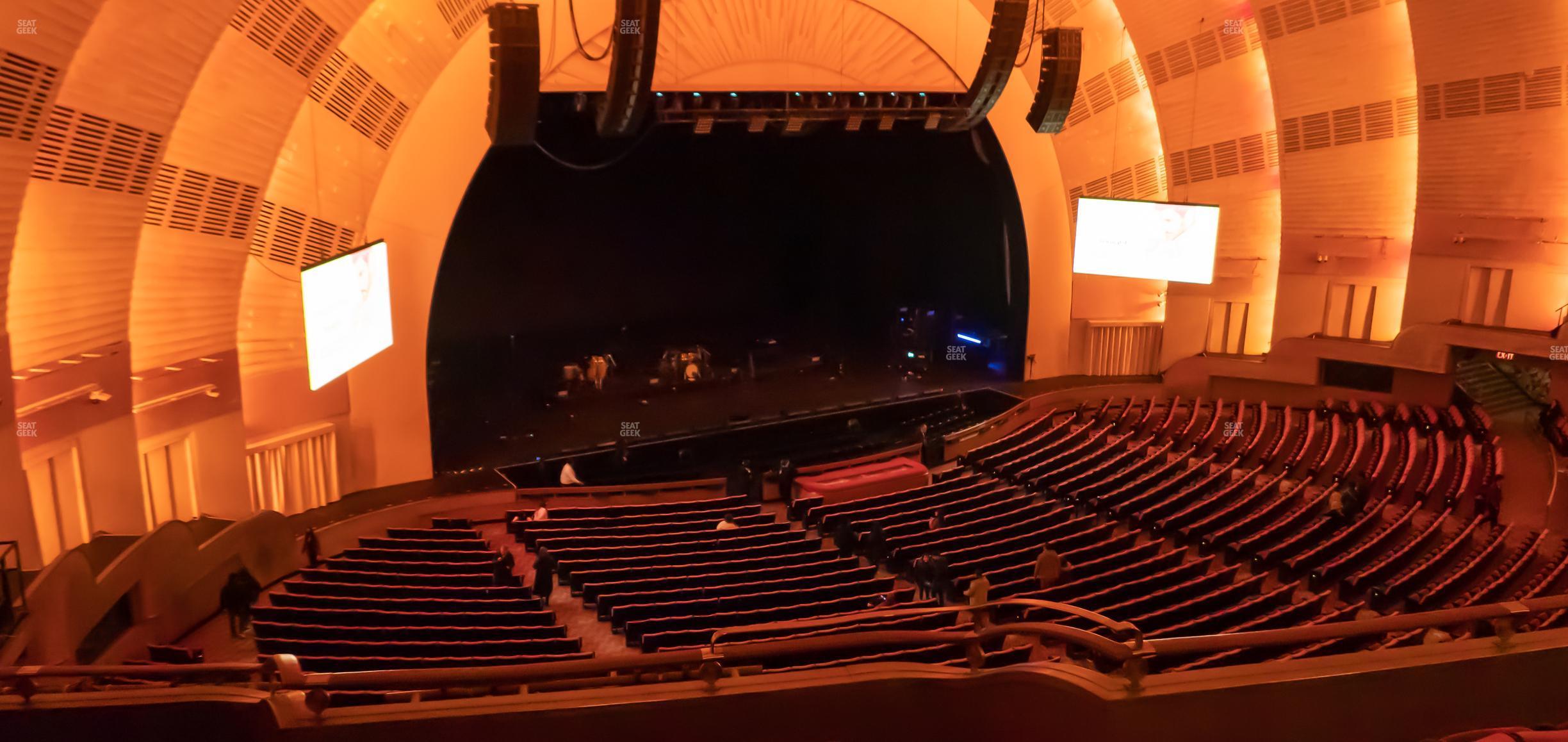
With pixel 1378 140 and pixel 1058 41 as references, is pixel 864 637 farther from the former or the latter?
pixel 1378 140

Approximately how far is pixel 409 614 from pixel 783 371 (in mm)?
11850

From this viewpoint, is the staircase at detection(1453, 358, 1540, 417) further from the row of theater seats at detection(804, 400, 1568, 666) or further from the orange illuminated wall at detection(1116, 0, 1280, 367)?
the orange illuminated wall at detection(1116, 0, 1280, 367)

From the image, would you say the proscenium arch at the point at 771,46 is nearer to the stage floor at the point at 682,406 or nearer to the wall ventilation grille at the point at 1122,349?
the stage floor at the point at 682,406

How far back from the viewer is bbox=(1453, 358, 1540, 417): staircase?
1586 cm

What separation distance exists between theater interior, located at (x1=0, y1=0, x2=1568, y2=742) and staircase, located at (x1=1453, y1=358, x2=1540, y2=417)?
12cm

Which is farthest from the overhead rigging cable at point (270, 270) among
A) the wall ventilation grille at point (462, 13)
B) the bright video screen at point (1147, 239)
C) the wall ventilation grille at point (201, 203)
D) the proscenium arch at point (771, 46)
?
the bright video screen at point (1147, 239)

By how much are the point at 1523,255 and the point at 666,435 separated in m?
12.9

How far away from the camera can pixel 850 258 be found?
2045 cm

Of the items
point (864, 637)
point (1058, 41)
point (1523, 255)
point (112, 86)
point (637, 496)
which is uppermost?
point (1058, 41)

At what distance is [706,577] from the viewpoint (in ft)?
30.7

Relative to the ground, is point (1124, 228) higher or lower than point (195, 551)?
higher

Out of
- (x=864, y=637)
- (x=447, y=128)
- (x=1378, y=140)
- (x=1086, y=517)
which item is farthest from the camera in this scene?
(x=1378, y=140)

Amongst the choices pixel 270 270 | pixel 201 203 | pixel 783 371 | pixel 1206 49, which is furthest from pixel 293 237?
pixel 1206 49

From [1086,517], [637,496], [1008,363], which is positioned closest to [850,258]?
[1008,363]
